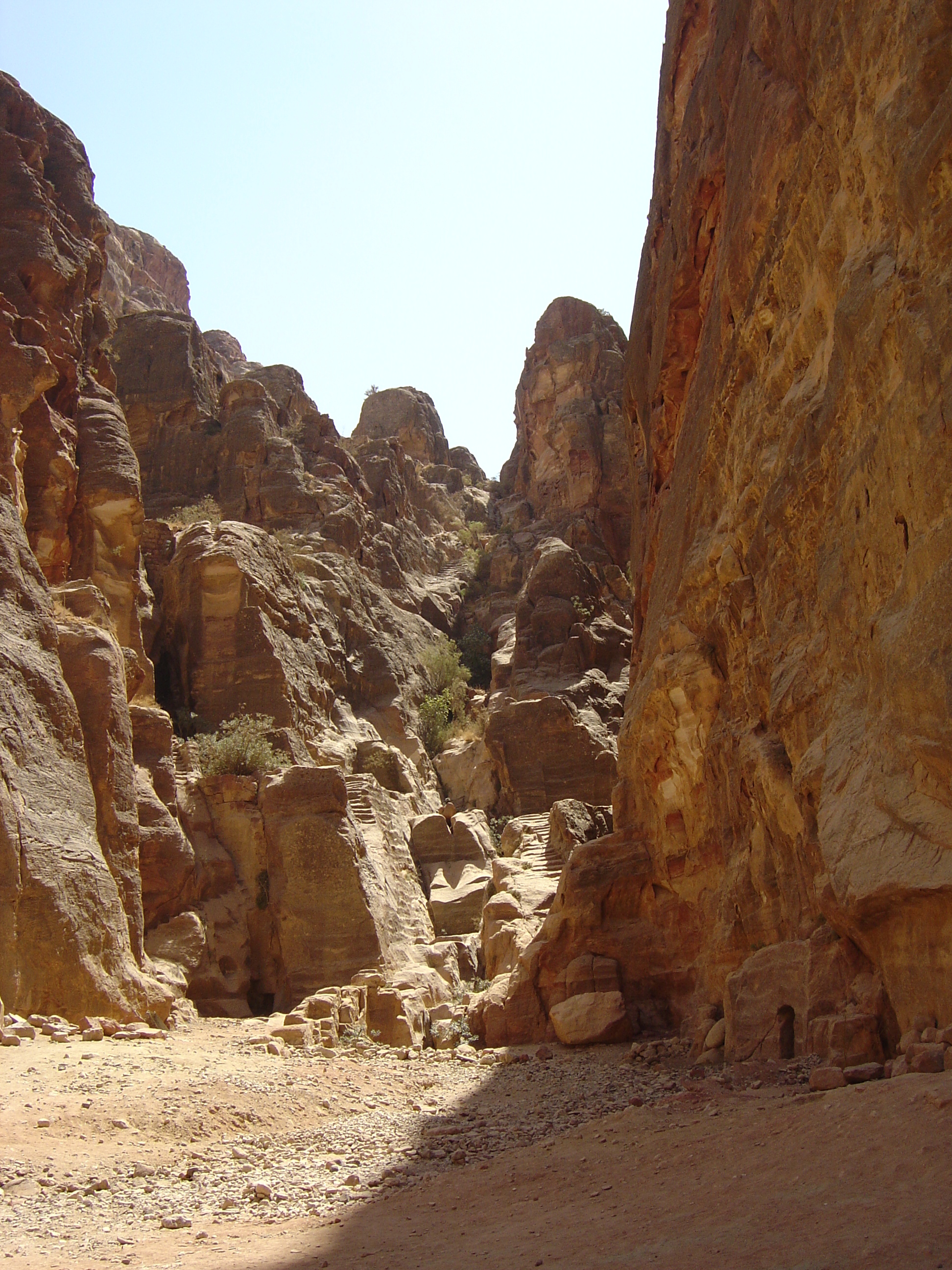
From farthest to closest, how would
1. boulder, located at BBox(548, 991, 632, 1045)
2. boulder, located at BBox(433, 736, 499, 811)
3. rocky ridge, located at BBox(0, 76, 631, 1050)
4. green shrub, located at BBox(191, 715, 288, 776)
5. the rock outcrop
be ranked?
boulder, located at BBox(433, 736, 499, 811)
green shrub, located at BBox(191, 715, 288, 776)
rocky ridge, located at BBox(0, 76, 631, 1050)
boulder, located at BBox(548, 991, 632, 1045)
the rock outcrop

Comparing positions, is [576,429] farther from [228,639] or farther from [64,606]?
[64,606]

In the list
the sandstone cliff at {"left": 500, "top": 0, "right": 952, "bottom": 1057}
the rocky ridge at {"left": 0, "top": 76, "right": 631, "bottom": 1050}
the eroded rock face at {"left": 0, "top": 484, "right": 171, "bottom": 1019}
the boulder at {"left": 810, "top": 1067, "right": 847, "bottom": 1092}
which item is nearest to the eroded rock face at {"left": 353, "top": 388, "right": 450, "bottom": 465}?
the rocky ridge at {"left": 0, "top": 76, "right": 631, "bottom": 1050}

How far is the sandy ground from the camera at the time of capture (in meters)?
4.96

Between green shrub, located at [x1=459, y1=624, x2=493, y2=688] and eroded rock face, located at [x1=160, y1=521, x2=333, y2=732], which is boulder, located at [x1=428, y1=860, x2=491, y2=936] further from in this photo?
green shrub, located at [x1=459, y1=624, x2=493, y2=688]

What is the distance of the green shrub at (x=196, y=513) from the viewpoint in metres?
34.3

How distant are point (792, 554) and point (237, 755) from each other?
51.5 feet

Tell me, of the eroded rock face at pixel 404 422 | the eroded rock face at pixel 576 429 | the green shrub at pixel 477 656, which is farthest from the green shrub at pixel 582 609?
the eroded rock face at pixel 404 422

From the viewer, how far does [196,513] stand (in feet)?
115

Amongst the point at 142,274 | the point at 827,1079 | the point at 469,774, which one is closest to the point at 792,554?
the point at 827,1079

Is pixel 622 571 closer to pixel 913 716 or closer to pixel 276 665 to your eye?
pixel 276 665

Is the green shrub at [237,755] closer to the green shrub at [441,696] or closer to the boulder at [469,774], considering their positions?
the boulder at [469,774]

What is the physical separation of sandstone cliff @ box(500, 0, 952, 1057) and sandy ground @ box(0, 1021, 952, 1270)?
1.75 m

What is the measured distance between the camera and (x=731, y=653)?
13.3 metres

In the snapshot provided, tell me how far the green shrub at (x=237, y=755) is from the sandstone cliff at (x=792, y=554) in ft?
30.6
